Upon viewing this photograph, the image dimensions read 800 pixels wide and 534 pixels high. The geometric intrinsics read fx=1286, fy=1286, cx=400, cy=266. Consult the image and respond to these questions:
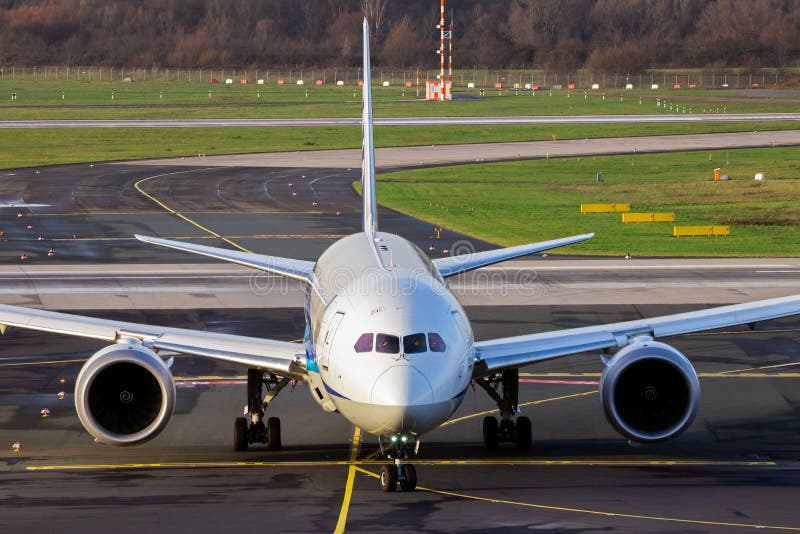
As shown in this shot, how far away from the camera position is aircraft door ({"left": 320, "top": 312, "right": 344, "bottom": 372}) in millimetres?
21469

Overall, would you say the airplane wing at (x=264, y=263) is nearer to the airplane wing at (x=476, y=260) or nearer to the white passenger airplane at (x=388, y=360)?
the white passenger airplane at (x=388, y=360)

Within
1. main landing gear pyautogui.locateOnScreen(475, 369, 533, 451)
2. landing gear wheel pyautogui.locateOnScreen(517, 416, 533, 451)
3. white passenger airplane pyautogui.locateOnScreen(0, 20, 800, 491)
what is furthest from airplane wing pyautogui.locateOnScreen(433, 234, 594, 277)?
landing gear wheel pyautogui.locateOnScreen(517, 416, 533, 451)

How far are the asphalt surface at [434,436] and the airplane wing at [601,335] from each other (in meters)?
2.04

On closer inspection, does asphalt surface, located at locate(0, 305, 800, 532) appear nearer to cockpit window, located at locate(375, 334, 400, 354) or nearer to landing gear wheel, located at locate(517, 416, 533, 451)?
landing gear wheel, located at locate(517, 416, 533, 451)

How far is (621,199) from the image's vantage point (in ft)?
228

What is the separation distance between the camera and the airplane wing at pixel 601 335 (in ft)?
76.6

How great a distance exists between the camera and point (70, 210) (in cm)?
6669

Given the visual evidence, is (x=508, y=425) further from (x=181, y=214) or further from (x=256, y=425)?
(x=181, y=214)

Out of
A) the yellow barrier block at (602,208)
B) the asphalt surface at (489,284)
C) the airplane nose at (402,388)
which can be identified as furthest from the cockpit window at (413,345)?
the yellow barrier block at (602,208)

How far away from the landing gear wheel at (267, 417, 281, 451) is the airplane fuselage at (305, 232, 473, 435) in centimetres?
234

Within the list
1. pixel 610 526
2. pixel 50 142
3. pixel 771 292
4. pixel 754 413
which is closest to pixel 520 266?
pixel 771 292

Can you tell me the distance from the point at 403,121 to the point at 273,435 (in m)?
104

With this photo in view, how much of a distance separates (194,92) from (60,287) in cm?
14187

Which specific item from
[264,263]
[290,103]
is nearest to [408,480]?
[264,263]
